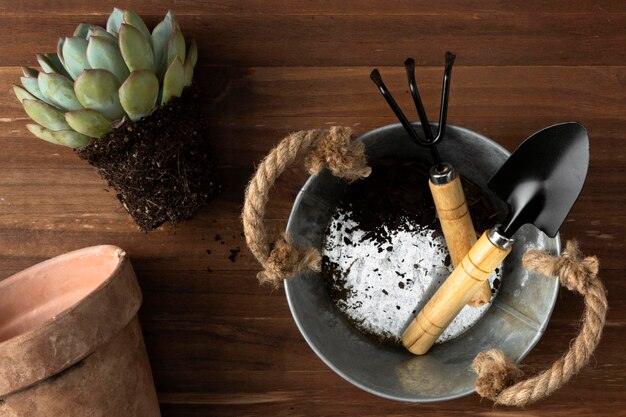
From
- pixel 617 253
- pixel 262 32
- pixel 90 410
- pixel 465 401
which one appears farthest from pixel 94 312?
pixel 617 253

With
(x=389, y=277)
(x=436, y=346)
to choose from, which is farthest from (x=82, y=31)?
(x=436, y=346)

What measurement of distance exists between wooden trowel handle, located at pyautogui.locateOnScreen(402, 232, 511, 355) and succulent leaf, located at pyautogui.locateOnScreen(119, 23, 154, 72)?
0.45 m

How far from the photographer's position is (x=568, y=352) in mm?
680

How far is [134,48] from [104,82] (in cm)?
5

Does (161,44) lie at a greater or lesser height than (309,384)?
greater

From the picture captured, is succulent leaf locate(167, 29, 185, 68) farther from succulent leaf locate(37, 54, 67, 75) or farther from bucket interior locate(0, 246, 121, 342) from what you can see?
bucket interior locate(0, 246, 121, 342)

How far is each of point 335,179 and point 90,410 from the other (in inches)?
17.1

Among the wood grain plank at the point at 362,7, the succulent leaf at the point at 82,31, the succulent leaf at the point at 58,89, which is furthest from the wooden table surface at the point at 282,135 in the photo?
the succulent leaf at the point at 58,89

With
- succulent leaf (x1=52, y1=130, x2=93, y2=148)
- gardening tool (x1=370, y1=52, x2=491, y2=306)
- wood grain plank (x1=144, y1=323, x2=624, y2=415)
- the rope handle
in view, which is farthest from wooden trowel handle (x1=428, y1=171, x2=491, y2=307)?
succulent leaf (x1=52, y1=130, x2=93, y2=148)

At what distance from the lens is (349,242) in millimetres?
844

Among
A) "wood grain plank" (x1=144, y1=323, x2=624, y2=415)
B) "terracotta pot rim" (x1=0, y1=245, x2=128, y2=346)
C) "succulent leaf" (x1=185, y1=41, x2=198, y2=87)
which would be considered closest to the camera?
"terracotta pot rim" (x1=0, y1=245, x2=128, y2=346)

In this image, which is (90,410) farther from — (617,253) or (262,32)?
(617,253)

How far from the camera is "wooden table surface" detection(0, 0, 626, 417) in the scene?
87 centimetres

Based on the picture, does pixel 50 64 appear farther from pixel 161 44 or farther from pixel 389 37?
pixel 389 37
